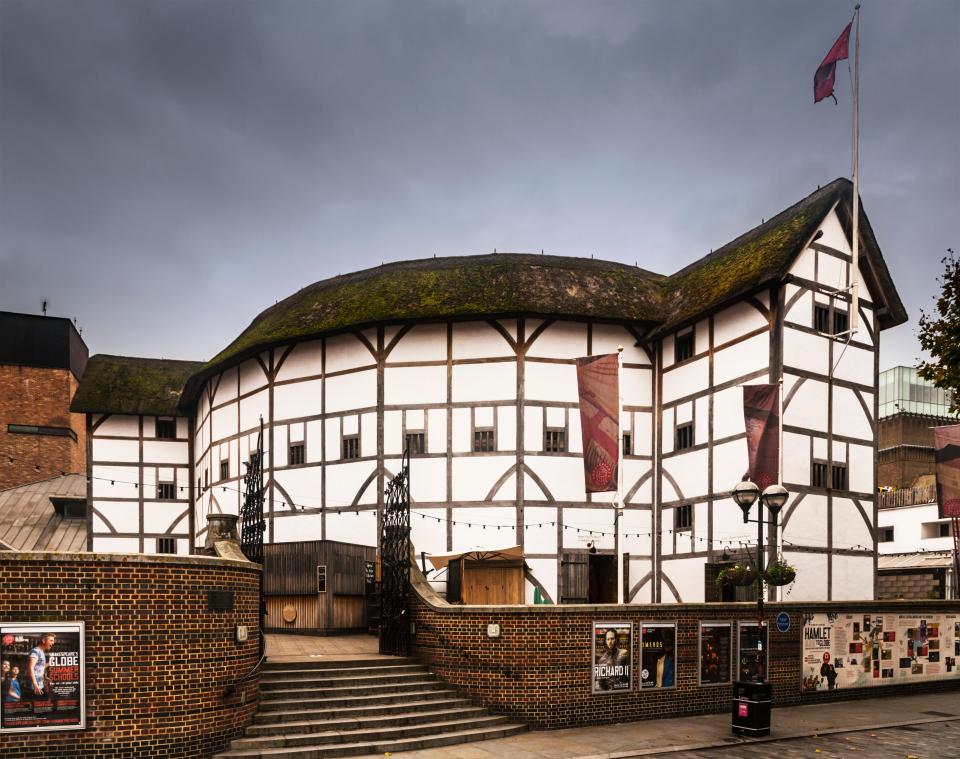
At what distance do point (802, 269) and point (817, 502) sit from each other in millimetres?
6346

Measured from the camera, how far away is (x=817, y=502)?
2323 cm

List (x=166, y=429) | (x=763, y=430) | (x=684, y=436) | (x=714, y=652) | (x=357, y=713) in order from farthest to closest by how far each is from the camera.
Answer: (x=166, y=429) < (x=684, y=436) < (x=763, y=430) < (x=714, y=652) < (x=357, y=713)

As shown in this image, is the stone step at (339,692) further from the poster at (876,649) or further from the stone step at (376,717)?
the poster at (876,649)

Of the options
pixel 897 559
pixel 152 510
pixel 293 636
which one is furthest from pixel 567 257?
pixel 897 559

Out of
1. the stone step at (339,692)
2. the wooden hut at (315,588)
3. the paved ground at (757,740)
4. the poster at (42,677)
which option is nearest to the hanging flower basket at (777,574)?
the paved ground at (757,740)

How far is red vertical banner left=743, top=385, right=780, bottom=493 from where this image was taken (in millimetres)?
21438

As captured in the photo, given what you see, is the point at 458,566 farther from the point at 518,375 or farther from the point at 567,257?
the point at 567,257

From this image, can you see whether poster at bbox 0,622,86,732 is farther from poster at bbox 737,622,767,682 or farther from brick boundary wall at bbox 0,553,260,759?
poster at bbox 737,622,767,682

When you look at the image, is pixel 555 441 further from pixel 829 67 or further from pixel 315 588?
pixel 829 67

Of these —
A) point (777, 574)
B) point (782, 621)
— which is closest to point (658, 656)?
point (782, 621)

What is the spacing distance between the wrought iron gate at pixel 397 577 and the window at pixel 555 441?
26.6 feet

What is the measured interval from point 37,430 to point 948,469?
4213 cm

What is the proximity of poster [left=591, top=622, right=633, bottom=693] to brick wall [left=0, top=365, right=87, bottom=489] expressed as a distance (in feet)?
120

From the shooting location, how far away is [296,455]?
28.5 metres
